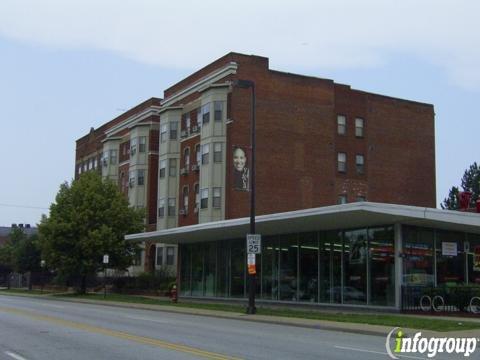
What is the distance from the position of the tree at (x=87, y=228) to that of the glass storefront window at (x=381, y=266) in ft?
78.0

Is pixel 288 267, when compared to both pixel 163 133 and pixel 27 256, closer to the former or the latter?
pixel 163 133

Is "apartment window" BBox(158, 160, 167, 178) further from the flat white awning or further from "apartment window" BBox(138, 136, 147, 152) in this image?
the flat white awning

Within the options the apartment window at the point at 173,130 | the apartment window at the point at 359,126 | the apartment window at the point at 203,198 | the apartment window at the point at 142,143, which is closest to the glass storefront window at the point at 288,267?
the apartment window at the point at 203,198

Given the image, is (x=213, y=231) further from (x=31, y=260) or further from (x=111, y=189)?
(x=31, y=260)

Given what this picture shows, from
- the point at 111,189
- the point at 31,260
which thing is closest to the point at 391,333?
the point at 111,189

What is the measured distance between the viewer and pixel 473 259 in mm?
31000

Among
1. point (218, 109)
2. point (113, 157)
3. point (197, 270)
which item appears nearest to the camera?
point (197, 270)

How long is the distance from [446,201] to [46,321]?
234 ft

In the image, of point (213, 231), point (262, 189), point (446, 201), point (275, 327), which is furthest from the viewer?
point (446, 201)

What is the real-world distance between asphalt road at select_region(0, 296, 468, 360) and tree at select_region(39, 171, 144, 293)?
25.0 meters

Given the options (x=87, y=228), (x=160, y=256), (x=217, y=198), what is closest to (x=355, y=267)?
(x=217, y=198)

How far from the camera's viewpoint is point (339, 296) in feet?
102

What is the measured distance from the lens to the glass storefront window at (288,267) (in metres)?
34.2

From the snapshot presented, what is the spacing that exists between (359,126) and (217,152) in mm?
13262
